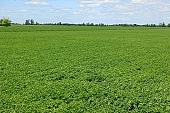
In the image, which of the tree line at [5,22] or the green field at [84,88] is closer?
the green field at [84,88]

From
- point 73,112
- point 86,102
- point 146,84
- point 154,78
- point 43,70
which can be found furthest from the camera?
point 43,70

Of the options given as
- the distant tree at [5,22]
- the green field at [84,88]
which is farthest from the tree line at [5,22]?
the green field at [84,88]

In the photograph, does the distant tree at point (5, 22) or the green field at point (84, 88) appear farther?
the distant tree at point (5, 22)

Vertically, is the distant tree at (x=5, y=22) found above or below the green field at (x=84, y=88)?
above

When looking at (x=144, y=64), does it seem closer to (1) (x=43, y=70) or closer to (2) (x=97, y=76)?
(2) (x=97, y=76)

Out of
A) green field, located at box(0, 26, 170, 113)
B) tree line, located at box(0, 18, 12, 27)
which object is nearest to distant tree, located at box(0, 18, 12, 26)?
tree line, located at box(0, 18, 12, 27)

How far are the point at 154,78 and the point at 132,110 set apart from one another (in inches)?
134

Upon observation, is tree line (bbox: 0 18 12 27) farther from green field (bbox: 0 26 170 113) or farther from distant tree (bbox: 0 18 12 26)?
green field (bbox: 0 26 170 113)

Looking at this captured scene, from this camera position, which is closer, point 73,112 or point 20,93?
point 73,112

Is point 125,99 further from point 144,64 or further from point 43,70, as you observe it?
point 144,64

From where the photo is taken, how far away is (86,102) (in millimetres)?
6590

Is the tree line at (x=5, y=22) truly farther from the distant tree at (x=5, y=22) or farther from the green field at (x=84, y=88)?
the green field at (x=84, y=88)

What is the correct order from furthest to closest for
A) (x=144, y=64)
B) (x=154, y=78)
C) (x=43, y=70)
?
(x=144, y=64) → (x=43, y=70) → (x=154, y=78)

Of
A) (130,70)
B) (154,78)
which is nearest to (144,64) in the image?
(130,70)
